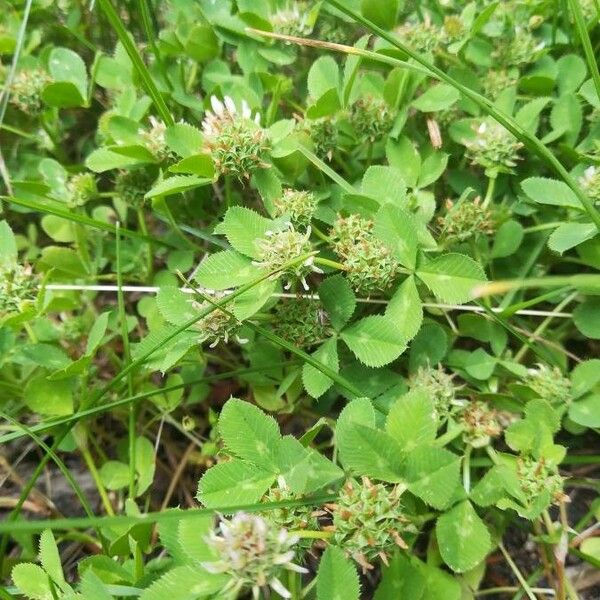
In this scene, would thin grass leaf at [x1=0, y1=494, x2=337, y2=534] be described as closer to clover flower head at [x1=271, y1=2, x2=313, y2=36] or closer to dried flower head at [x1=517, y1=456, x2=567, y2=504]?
dried flower head at [x1=517, y1=456, x2=567, y2=504]

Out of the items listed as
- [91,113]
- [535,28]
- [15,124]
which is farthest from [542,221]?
[15,124]

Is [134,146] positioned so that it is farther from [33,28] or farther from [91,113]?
[33,28]

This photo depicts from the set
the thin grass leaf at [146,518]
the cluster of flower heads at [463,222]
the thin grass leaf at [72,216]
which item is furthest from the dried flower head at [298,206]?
the thin grass leaf at [146,518]

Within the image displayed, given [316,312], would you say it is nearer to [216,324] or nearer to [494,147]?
[216,324]

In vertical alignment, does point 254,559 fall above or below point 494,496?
above

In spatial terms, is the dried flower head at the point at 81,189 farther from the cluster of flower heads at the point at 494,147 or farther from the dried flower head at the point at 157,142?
the cluster of flower heads at the point at 494,147

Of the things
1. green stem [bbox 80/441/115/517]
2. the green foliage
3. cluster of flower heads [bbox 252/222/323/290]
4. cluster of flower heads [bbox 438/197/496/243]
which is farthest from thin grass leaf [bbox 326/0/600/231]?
green stem [bbox 80/441/115/517]

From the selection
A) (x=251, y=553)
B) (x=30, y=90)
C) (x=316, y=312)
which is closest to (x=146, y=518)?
(x=251, y=553)
